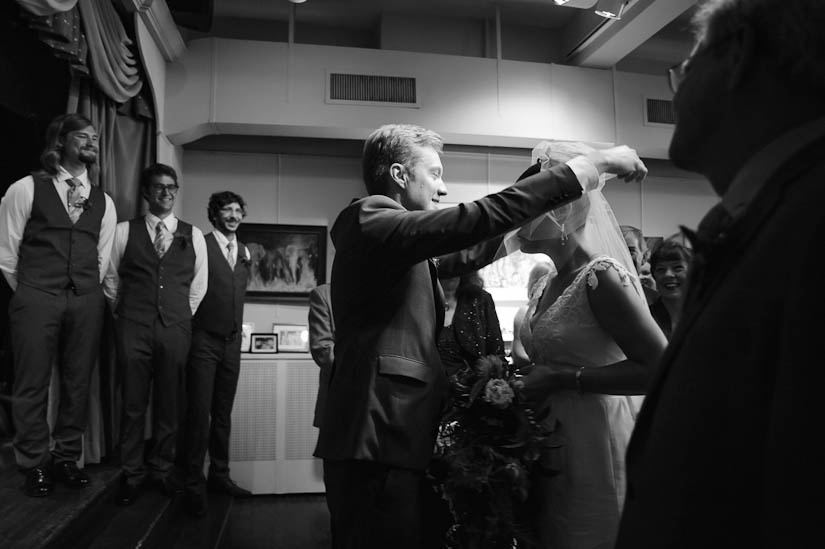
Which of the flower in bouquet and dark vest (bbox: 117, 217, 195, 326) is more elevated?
dark vest (bbox: 117, 217, 195, 326)

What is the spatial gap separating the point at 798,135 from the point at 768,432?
0.31m

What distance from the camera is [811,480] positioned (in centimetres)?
55

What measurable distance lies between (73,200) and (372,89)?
2652mm

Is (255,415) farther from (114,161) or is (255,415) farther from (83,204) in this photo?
(83,204)

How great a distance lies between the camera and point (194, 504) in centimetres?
394

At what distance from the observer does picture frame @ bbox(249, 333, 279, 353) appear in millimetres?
5281

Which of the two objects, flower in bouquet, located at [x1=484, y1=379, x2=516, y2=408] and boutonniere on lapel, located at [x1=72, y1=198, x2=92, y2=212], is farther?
boutonniere on lapel, located at [x1=72, y1=198, x2=92, y2=212]

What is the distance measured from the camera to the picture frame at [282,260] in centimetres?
564

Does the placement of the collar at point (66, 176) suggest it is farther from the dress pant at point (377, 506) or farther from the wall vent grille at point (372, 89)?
the dress pant at point (377, 506)

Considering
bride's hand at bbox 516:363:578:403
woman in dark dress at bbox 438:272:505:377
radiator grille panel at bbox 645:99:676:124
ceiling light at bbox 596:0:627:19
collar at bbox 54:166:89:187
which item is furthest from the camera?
radiator grille panel at bbox 645:99:676:124

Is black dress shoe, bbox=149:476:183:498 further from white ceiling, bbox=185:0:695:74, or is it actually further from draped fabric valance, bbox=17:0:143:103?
white ceiling, bbox=185:0:695:74

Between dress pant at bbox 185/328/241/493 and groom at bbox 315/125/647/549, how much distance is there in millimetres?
2960

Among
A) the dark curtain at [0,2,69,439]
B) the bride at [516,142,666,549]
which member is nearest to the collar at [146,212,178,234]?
the dark curtain at [0,2,69,439]

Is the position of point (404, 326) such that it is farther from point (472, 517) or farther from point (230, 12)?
point (230, 12)
